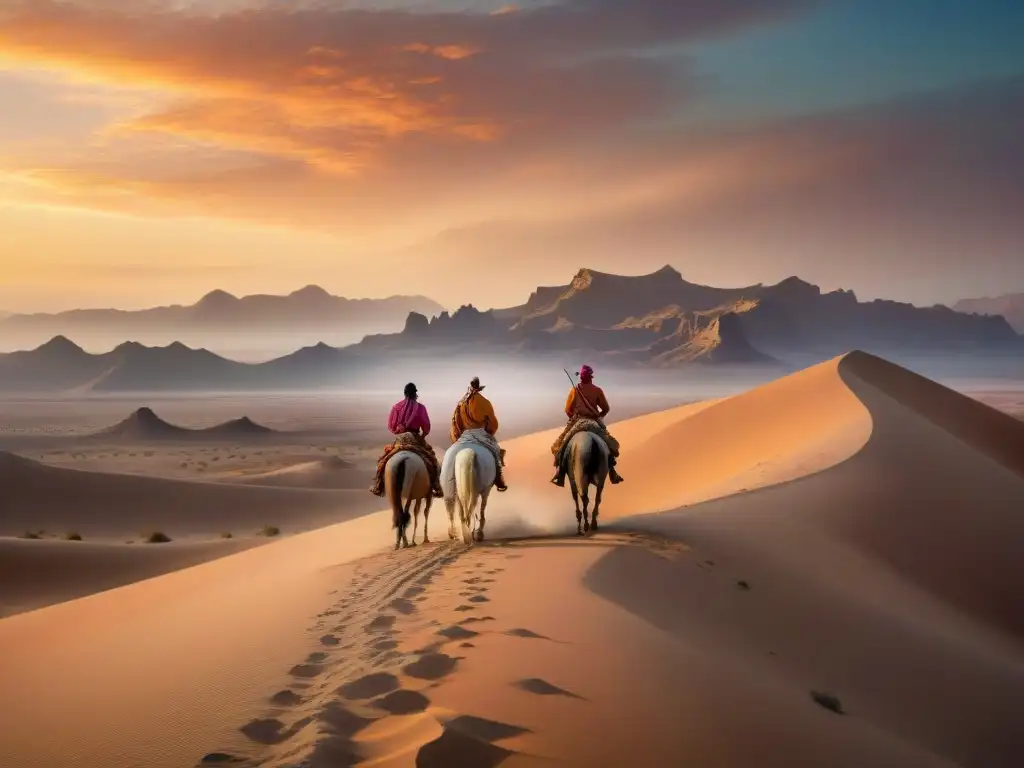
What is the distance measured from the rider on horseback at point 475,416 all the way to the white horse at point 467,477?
25 centimetres

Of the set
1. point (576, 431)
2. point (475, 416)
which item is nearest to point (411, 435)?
point (475, 416)

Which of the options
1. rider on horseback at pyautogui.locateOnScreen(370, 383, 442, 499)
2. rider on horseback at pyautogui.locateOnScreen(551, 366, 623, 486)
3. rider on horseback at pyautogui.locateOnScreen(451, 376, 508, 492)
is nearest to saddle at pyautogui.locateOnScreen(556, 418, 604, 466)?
rider on horseback at pyautogui.locateOnScreen(551, 366, 623, 486)

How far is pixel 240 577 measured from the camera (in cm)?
1561

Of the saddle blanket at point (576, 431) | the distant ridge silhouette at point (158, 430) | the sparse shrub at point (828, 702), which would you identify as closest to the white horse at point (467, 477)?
the saddle blanket at point (576, 431)

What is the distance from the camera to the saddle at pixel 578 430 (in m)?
16.0

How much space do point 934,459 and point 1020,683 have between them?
12634 mm

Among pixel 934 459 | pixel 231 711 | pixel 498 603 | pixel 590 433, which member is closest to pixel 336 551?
pixel 590 433

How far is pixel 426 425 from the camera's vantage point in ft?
52.4

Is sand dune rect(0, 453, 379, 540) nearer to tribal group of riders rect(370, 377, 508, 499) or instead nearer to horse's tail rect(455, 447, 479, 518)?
tribal group of riders rect(370, 377, 508, 499)

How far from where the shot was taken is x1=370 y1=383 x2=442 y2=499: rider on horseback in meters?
15.4

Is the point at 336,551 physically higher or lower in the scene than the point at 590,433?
lower

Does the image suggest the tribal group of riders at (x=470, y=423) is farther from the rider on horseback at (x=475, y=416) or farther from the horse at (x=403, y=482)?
the horse at (x=403, y=482)

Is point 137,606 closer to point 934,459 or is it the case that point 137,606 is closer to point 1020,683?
point 1020,683

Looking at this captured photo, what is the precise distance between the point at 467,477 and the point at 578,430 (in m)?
2.29
